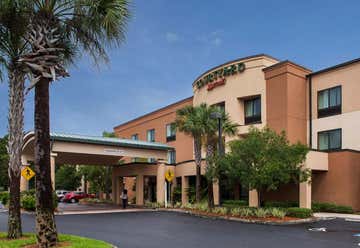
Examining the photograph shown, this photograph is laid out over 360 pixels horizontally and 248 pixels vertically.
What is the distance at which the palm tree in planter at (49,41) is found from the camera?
10445 millimetres

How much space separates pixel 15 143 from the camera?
1234cm

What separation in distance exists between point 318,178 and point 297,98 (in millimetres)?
6279

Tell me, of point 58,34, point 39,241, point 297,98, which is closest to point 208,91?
point 297,98

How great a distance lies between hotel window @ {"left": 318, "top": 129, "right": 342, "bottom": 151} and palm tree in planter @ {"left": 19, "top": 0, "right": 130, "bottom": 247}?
22079 mm

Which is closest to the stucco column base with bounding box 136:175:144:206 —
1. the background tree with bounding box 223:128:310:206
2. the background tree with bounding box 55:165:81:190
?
the background tree with bounding box 223:128:310:206

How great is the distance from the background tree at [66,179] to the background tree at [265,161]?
1717 inches

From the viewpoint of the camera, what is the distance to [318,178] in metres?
28.1

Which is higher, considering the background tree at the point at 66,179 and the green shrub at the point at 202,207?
the green shrub at the point at 202,207

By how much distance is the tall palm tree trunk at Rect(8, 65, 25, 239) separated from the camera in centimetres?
1219

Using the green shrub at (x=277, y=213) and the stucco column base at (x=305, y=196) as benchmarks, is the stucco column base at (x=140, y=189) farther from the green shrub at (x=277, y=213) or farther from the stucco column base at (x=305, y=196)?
A: the green shrub at (x=277, y=213)

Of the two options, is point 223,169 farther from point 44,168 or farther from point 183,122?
point 44,168

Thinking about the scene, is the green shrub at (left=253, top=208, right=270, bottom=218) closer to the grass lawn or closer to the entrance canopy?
the grass lawn

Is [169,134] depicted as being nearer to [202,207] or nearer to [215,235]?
[202,207]

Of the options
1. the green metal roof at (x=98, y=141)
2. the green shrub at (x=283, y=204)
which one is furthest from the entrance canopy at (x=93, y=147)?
the green shrub at (x=283, y=204)
